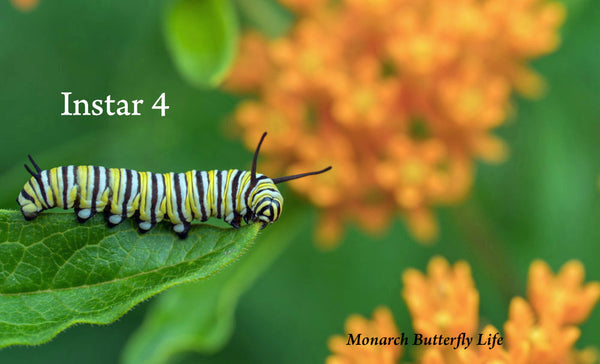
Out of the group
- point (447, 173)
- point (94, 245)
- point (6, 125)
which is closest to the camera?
point (94, 245)

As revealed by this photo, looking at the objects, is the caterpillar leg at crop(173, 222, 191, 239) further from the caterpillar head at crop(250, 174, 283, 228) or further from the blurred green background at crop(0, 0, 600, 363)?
the blurred green background at crop(0, 0, 600, 363)

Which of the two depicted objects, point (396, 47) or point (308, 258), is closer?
point (396, 47)

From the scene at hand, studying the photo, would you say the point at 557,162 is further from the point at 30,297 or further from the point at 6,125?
the point at 6,125

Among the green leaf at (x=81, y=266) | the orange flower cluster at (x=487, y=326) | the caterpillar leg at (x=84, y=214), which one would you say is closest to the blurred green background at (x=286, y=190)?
the orange flower cluster at (x=487, y=326)

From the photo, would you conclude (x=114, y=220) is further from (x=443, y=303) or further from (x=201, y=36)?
(x=443, y=303)

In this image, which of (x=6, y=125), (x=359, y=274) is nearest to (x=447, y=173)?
(x=359, y=274)

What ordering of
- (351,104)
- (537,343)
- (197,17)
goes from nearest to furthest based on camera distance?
(537,343) < (197,17) < (351,104)

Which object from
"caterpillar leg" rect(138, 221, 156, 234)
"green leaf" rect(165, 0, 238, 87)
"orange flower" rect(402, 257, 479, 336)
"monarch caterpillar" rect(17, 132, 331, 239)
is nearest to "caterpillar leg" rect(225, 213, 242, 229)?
"monarch caterpillar" rect(17, 132, 331, 239)
